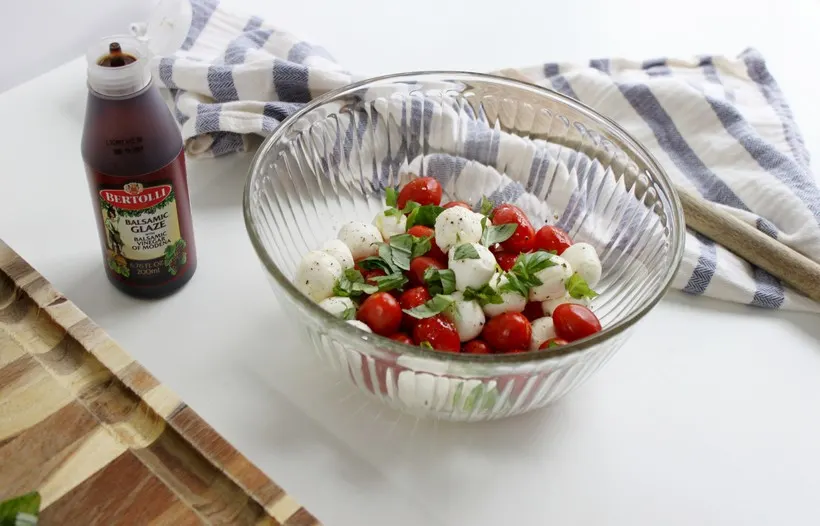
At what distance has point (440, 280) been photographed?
0.81 m

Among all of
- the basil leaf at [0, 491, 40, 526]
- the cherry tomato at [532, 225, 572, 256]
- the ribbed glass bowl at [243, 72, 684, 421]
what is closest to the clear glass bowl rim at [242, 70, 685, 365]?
the ribbed glass bowl at [243, 72, 684, 421]

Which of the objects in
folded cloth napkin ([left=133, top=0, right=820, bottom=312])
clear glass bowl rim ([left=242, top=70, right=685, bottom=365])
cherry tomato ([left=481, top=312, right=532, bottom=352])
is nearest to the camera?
clear glass bowl rim ([left=242, top=70, right=685, bottom=365])

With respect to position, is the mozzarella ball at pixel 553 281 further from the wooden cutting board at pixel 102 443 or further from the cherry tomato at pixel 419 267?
the wooden cutting board at pixel 102 443

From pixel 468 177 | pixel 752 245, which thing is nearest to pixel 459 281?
pixel 468 177

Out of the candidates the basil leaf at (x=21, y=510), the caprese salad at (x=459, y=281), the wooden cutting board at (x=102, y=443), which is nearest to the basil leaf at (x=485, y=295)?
the caprese salad at (x=459, y=281)

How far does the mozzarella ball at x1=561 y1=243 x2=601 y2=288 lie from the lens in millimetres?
834

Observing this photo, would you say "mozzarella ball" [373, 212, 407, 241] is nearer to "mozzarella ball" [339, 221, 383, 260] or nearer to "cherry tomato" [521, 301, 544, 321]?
"mozzarella ball" [339, 221, 383, 260]

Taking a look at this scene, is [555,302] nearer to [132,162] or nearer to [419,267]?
[419,267]

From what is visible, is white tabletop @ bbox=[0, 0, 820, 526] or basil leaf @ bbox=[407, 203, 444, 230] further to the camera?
basil leaf @ bbox=[407, 203, 444, 230]

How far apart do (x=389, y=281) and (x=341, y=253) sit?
60 mm

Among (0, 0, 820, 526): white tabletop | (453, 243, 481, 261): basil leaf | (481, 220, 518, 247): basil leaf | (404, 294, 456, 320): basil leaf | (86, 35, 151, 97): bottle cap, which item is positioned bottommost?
(0, 0, 820, 526): white tabletop

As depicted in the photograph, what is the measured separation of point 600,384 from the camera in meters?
0.87

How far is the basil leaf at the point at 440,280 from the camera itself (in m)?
0.80

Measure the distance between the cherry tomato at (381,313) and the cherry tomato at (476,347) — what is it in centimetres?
7
